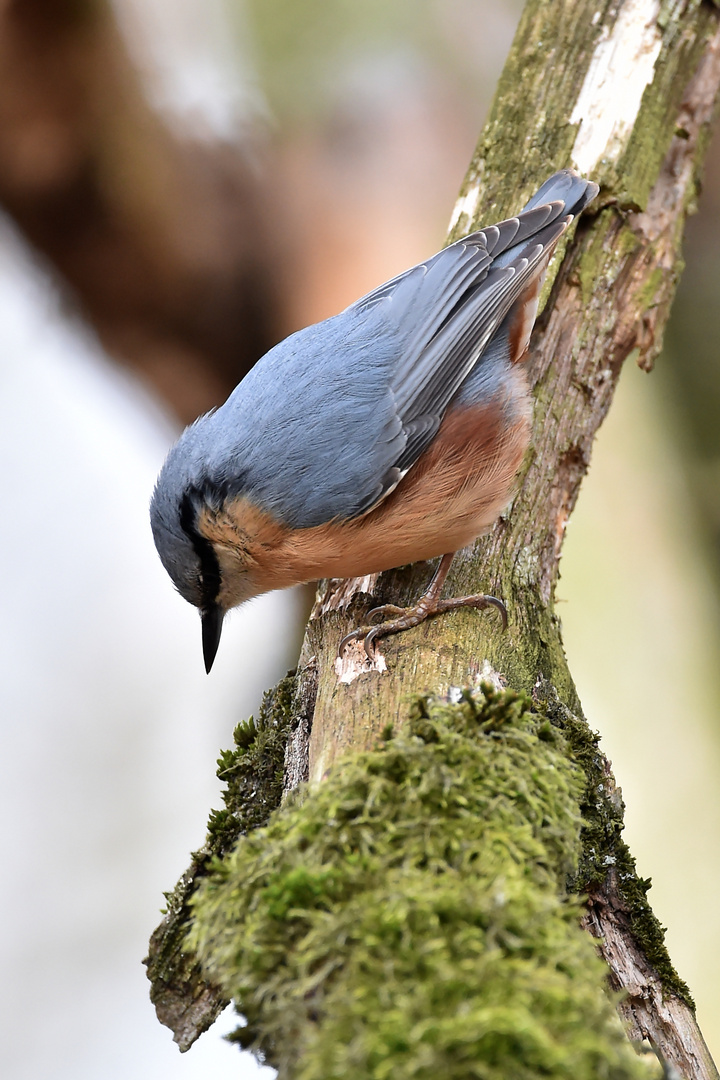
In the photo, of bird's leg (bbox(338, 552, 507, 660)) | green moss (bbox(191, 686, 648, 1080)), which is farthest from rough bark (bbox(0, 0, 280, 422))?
green moss (bbox(191, 686, 648, 1080))

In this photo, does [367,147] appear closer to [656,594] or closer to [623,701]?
[656,594]

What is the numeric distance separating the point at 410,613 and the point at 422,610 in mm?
44

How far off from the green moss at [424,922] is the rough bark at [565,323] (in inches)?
14.2

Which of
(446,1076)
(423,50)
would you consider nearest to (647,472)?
(423,50)

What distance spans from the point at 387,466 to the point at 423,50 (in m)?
2.99

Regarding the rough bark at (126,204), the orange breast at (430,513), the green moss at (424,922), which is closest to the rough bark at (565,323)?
the orange breast at (430,513)

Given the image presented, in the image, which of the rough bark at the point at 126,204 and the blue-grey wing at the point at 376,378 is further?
the rough bark at the point at 126,204

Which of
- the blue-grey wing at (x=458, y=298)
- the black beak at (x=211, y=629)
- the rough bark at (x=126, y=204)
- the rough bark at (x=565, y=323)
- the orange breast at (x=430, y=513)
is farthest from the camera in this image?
the rough bark at (x=126, y=204)

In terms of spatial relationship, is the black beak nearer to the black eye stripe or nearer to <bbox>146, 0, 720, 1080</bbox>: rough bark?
the black eye stripe

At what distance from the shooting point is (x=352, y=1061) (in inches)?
39.2

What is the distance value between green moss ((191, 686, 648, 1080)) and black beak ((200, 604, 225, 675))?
1.17 metres

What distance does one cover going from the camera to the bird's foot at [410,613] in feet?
7.18

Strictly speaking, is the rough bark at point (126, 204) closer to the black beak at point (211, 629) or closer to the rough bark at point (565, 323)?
the rough bark at point (565, 323)

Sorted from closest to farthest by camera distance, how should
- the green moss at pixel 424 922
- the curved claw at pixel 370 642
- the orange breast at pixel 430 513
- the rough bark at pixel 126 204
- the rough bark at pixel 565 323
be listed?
1. the green moss at pixel 424 922
2. the rough bark at pixel 565 323
3. the curved claw at pixel 370 642
4. the orange breast at pixel 430 513
5. the rough bark at pixel 126 204
